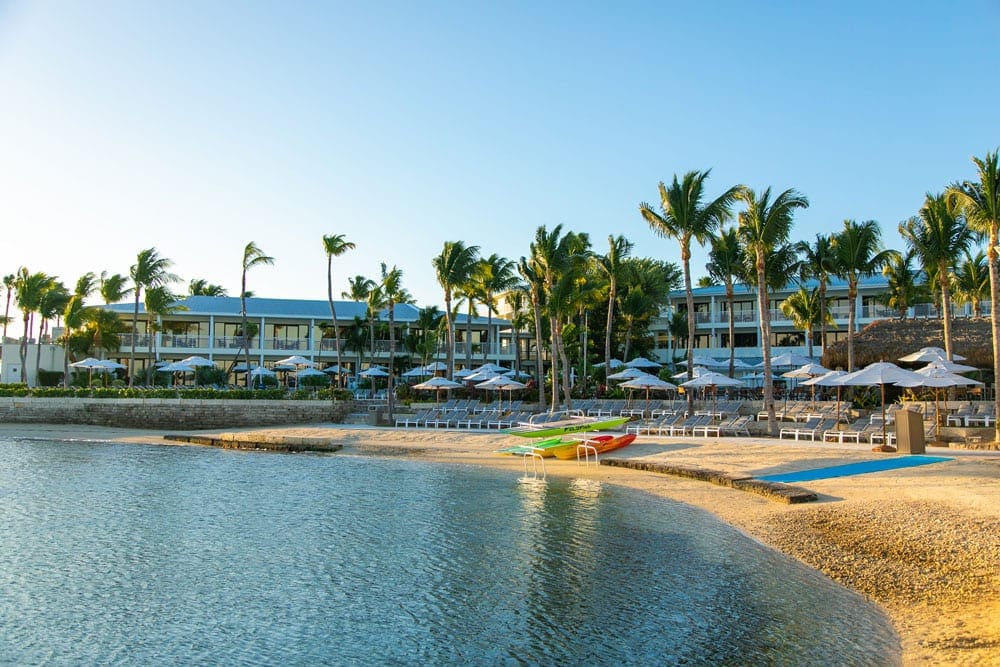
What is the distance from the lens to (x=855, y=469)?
1734 centimetres

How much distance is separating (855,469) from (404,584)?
1183 centimetres

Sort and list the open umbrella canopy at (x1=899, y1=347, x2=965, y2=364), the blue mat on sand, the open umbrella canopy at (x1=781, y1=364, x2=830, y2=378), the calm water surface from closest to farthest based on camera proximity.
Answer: the calm water surface
the blue mat on sand
the open umbrella canopy at (x1=899, y1=347, x2=965, y2=364)
the open umbrella canopy at (x1=781, y1=364, x2=830, y2=378)

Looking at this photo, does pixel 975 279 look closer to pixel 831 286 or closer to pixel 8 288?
pixel 831 286

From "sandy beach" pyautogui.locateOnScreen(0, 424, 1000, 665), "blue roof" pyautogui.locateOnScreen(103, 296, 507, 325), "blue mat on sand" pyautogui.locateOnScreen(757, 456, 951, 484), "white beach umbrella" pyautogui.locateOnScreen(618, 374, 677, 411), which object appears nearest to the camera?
"sandy beach" pyautogui.locateOnScreen(0, 424, 1000, 665)

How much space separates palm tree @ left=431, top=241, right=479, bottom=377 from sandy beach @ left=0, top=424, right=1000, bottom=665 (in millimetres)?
17907

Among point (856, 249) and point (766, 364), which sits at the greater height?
point (856, 249)

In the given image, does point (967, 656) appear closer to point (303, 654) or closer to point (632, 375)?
point (303, 654)

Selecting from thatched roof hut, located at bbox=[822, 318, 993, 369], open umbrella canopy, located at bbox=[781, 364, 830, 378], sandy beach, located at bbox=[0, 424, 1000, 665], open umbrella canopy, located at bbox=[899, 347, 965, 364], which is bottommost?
sandy beach, located at bbox=[0, 424, 1000, 665]

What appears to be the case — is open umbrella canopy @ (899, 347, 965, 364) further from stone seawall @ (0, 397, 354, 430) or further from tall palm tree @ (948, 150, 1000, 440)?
stone seawall @ (0, 397, 354, 430)

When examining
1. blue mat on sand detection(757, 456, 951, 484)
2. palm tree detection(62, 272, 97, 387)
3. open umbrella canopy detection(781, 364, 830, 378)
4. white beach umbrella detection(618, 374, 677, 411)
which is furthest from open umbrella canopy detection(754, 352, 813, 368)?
palm tree detection(62, 272, 97, 387)

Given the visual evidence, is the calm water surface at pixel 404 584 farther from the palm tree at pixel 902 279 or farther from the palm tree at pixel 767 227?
the palm tree at pixel 902 279

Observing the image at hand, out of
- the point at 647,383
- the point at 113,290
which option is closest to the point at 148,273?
the point at 113,290

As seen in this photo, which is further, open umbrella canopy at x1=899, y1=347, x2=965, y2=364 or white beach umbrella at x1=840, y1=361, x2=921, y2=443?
open umbrella canopy at x1=899, y1=347, x2=965, y2=364

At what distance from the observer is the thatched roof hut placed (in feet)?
95.7
